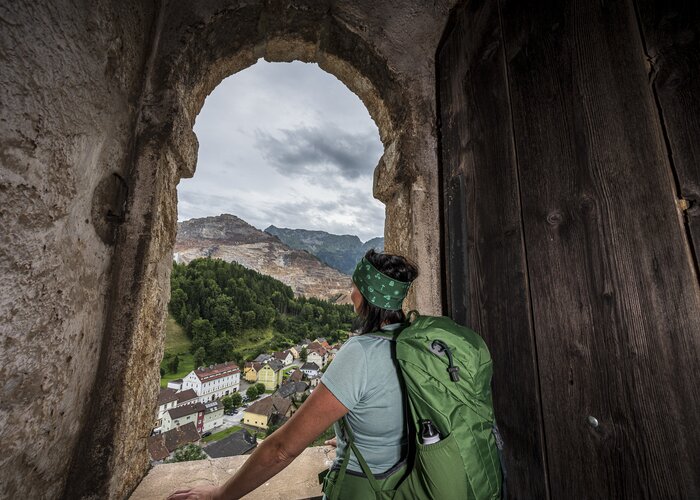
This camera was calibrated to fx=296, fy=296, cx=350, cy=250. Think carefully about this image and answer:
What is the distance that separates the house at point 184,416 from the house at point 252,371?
963cm

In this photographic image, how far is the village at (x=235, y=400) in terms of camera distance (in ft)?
70.4

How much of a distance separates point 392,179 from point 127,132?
148 centimetres

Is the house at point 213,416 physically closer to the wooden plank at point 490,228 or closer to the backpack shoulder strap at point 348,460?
the backpack shoulder strap at point 348,460

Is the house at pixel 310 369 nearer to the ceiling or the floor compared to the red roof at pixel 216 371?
nearer to the ceiling

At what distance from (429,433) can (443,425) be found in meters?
0.05

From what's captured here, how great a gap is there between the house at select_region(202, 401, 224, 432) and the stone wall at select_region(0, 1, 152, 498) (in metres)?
34.7

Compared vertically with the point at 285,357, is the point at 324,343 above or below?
above

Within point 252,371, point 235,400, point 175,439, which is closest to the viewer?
point 175,439

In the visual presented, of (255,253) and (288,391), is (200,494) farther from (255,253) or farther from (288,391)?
(255,253)

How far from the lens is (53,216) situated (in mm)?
1016

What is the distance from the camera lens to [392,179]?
1972 millimetres

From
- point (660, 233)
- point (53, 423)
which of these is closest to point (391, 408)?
point (660, 233)

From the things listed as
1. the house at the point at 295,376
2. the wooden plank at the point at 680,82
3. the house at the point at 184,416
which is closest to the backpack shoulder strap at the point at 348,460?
the wooden plank at the point at 680,82

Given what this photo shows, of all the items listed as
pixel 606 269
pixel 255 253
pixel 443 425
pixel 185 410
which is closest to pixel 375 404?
pixel 443 425
